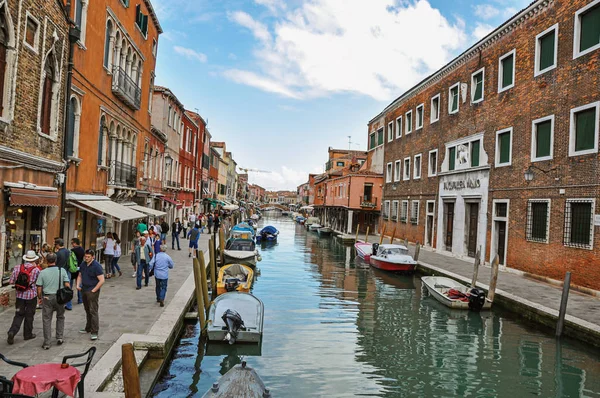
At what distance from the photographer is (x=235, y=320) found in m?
9.83

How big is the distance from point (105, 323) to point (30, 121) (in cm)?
466

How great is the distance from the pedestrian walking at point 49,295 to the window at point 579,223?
579 inches

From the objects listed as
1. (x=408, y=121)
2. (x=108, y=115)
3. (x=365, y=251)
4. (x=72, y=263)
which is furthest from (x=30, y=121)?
(x=408, y=121)

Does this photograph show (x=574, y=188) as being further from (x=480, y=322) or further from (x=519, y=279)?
(x=480, y=322)

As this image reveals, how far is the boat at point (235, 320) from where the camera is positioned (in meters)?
9.84

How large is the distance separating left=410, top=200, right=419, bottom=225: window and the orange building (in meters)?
17.1

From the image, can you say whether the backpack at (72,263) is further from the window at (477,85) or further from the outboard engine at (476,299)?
the window at (477,85)

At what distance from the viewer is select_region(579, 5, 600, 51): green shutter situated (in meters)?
14.4

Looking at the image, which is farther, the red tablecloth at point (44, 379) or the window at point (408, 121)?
the window at point (408, 121)

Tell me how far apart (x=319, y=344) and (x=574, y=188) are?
1045cm

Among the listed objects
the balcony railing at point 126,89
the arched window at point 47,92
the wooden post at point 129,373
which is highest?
the balcony railing at point 126,89

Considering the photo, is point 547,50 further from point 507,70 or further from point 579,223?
point 579,223

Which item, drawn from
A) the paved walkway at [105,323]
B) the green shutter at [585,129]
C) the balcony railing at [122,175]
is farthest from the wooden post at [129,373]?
the green shutter at [585,129]

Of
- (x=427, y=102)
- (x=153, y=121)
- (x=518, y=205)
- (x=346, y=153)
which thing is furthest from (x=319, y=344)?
(x=346, y=153)
